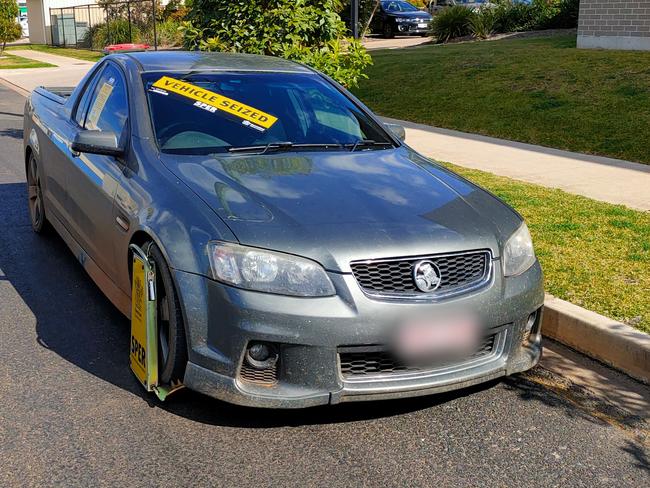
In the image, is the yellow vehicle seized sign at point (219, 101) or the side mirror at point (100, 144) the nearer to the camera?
the side mirror at point (100, 144)

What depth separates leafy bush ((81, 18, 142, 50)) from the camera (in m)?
36.1

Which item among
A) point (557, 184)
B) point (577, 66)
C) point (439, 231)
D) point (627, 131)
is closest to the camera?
point (439, 231)

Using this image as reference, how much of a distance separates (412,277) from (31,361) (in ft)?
7.39

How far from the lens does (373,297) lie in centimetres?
371

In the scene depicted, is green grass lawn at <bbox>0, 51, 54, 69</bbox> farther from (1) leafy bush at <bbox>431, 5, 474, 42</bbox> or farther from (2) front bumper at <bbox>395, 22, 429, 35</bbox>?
(1) leafy bush at <bbox>431, 5, 474, 42</bbox>

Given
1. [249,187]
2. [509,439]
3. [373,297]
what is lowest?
[509,439]

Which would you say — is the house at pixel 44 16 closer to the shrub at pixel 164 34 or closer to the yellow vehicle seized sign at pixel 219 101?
the shrub at pixel 164 34

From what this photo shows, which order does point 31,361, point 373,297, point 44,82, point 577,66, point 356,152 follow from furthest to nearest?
point 44,82
point 577,66
point 356,152
point 31,361
point 373,297

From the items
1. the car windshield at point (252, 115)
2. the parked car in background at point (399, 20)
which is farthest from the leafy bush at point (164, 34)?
the car windshield at point (252, 115)

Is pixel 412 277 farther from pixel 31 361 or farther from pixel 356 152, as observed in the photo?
pixel 31 361

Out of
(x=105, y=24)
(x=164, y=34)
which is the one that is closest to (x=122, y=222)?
(x=164, y=34)

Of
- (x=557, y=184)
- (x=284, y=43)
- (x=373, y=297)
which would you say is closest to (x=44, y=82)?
(x=284, y=43)

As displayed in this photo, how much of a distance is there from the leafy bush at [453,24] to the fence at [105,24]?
35.2 feet

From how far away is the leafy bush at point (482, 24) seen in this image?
2556 cm
